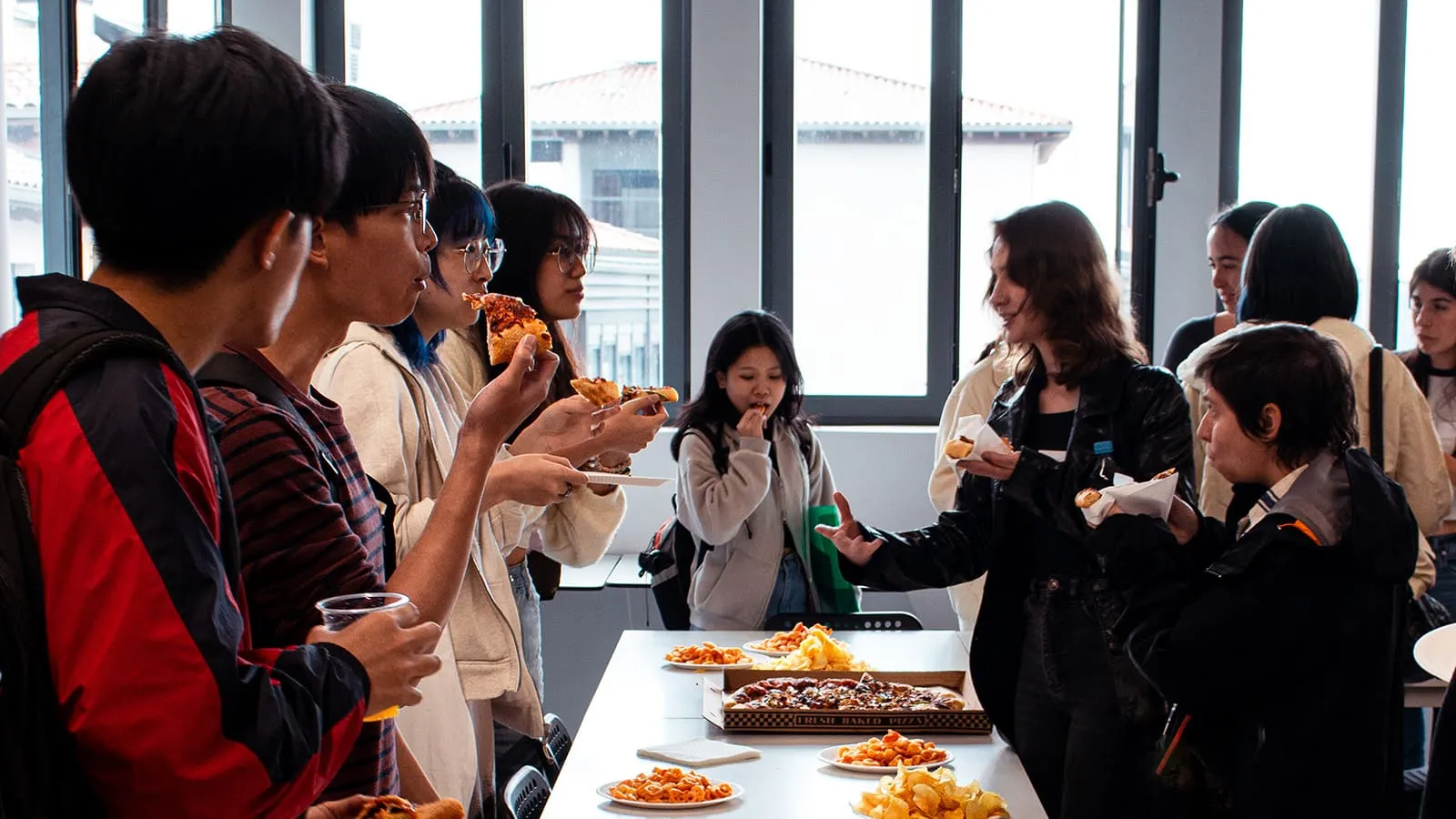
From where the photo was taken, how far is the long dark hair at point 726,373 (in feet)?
12.5

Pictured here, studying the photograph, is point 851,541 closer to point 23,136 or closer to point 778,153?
point 23,136

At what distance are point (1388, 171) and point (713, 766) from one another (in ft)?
13.4

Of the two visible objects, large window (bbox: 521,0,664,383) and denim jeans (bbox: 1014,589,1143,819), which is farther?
large window (bbox: 521,0,664,383)

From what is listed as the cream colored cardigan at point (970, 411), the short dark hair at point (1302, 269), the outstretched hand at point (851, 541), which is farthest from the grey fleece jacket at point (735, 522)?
the short dark hair at point (1302, 269)

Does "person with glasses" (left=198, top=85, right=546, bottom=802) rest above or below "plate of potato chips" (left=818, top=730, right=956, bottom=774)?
above

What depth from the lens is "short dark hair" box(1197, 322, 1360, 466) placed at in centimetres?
224

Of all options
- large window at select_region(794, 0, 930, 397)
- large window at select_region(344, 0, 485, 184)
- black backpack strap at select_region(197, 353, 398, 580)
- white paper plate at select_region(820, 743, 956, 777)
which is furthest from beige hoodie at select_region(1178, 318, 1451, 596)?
large window at select_region(344, 0, 485, 184)

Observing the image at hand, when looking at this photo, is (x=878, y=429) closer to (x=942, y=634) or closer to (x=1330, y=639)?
(x=942, y=634)

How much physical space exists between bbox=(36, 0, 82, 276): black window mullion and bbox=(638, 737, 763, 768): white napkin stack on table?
7.71ft

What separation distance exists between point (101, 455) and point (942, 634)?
2.91 metres

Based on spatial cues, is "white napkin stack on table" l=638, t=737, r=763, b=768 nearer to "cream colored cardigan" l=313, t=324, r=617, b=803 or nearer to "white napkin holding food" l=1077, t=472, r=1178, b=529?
"cream colored cardigan" l=313, t=324, r=617, b=803

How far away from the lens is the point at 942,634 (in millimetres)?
3520

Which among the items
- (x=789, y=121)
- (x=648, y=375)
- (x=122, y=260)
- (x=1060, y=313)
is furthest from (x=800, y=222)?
(x=122, y=260)

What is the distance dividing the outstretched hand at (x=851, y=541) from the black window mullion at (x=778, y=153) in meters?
2.47
